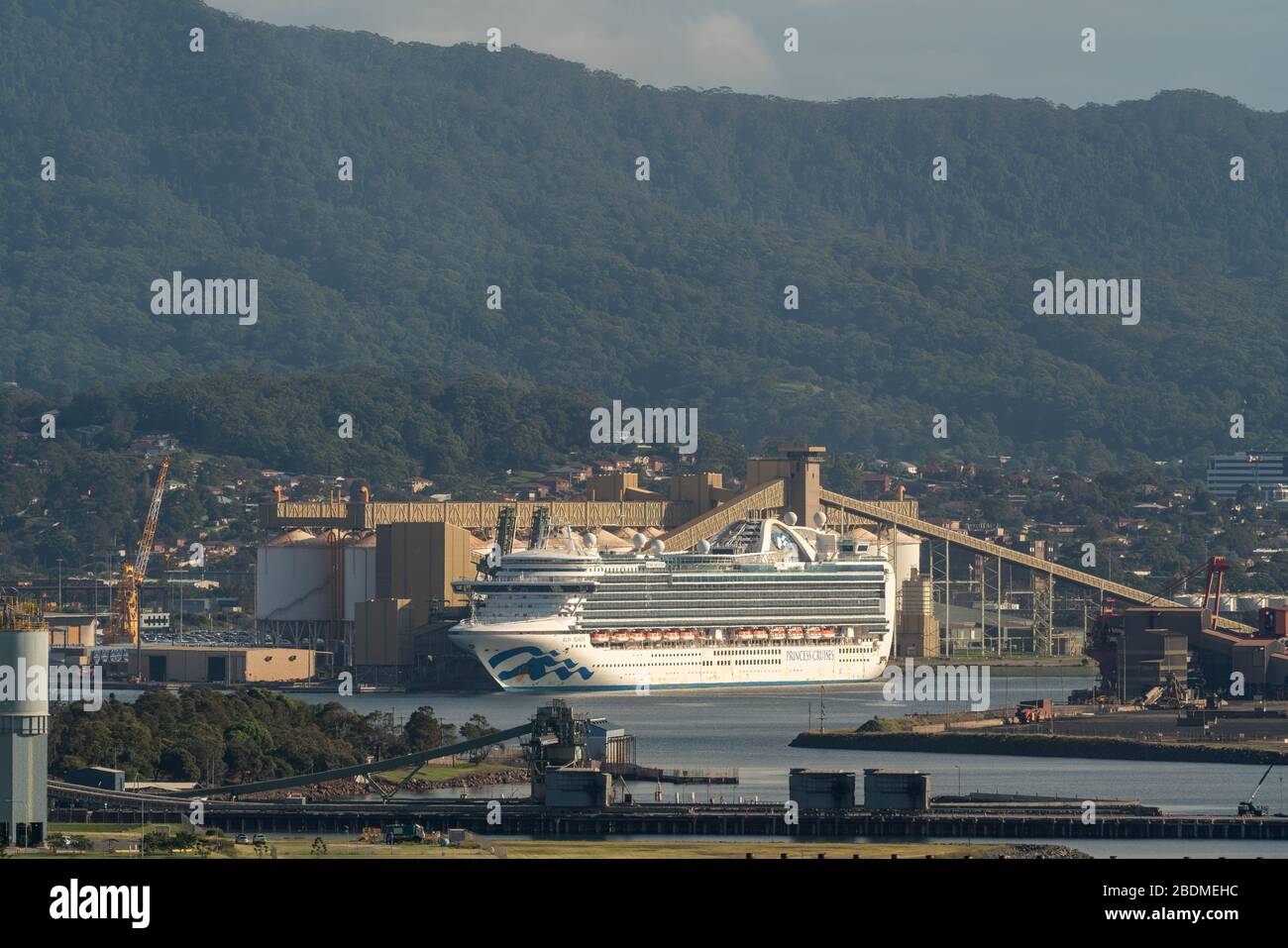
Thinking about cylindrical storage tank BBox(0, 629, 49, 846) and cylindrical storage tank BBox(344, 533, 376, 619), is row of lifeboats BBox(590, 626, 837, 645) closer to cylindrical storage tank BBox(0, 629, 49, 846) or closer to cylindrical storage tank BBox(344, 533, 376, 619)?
cylindrical storage tank BBox(344, 533, 376, 619)

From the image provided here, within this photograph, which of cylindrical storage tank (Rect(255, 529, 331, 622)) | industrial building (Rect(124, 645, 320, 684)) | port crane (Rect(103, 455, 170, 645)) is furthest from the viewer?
port crane (Rect(103, 455, 170, 645))

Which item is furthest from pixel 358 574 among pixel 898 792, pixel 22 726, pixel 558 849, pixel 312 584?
pixel 22 726

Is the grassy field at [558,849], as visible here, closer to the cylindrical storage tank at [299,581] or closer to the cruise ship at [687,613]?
the cruise ship at [687,613]

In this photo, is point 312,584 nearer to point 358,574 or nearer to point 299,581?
point 299,581

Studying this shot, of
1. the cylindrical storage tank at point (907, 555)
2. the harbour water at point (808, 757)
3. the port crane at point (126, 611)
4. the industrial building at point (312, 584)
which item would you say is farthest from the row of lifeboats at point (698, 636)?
the port crane at point (126, 611)

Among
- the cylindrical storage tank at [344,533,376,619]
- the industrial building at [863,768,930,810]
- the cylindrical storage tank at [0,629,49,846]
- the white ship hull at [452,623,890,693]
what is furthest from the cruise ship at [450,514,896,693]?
the cylindrical storage tank at [0,629,49,846]

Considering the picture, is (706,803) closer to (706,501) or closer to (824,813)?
(824,813)
